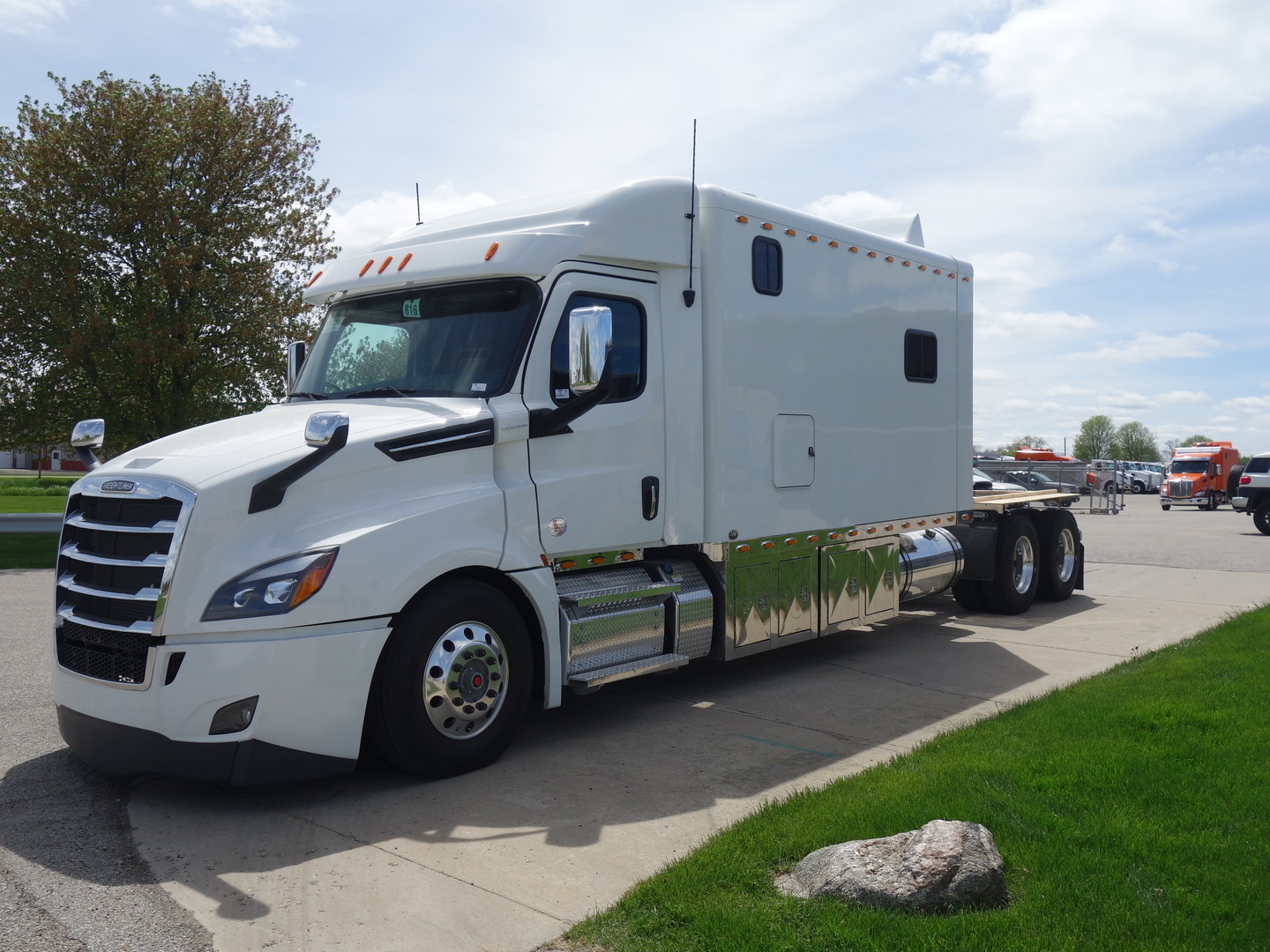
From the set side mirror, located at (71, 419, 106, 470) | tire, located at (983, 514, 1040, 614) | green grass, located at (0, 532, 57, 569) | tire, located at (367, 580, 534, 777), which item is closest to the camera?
tire, located at (367, 580, 534, 777)

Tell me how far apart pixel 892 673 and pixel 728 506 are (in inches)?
92.1

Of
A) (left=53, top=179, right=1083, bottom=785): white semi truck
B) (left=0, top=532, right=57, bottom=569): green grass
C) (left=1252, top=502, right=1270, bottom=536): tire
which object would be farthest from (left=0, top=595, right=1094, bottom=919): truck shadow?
(left=1252, top=502, right=1270, bottom=536): tire

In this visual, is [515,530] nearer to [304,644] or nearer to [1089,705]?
[304,644]

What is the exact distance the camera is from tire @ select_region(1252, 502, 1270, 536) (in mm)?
25688

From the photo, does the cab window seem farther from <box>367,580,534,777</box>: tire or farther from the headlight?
the headlight

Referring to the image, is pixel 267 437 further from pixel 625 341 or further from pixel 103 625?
pixel 625 341

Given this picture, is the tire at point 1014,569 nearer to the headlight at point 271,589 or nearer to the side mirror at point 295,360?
the side mirror at point 295,360

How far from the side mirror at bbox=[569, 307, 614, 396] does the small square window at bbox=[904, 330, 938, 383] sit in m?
4.42

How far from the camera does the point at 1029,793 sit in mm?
4926

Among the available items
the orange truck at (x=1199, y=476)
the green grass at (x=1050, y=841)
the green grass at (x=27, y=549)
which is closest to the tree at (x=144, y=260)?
the green grass at (x=27, y=549)

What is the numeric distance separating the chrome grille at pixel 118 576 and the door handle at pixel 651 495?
9.51 ft

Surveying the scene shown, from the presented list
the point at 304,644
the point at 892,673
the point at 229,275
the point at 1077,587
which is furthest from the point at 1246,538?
the point at 304,644

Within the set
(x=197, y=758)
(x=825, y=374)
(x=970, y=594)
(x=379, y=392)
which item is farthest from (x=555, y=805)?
(x=970, y=594)

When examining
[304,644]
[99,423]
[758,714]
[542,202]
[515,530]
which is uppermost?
[542,202]
